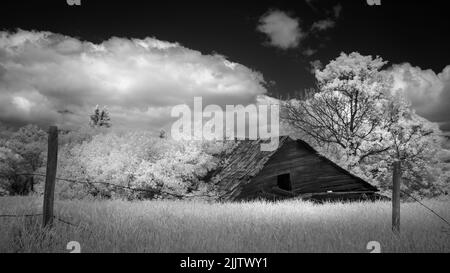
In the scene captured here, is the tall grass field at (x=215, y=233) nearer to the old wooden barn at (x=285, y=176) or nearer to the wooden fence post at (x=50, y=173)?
the wooden fence post at (x=50, y=173)

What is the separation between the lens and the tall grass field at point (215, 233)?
23.9ft

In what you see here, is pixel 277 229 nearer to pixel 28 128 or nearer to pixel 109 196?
pixel 109 196

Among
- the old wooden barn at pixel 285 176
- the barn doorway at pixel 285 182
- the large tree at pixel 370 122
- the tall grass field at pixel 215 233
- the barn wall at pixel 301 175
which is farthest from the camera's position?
the large tree at pixel 370 122

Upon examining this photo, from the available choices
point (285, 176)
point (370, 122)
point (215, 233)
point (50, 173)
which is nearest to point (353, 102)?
point (370, 122)

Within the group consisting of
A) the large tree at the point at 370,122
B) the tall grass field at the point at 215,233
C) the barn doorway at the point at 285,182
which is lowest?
the tall grass field at the point at 215,233

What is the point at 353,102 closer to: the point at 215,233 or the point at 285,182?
the point at 285,182

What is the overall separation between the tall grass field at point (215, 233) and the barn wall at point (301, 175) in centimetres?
664

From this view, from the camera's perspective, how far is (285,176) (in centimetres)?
2155

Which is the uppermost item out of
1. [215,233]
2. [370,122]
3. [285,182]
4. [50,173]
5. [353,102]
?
[353,102]

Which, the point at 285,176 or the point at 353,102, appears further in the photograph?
the point at 353,102

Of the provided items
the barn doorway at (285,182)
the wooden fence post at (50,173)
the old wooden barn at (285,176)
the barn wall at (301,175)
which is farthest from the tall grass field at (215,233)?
the barn doorway at (285,182)

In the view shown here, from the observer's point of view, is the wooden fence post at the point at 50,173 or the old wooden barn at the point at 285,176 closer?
the wooden fence post at the point at 50,173

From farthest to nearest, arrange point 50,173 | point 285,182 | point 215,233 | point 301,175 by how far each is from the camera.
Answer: point 285,182, point 301,175, point 215,233, point 50,173

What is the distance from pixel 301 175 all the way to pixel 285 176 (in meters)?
1.78
